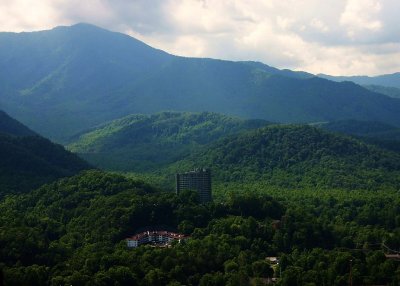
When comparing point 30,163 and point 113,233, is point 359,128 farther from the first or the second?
point 113,233

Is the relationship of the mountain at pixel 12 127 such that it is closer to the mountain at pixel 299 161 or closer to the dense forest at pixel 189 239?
the mountain at pixel 299 161

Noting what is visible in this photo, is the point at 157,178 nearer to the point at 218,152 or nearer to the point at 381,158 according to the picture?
the point at 218,152

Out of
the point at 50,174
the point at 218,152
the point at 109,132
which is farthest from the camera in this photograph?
the point at 109,132

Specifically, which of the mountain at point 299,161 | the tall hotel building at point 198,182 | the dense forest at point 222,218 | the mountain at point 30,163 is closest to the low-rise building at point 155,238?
the dense forest at point 222,218

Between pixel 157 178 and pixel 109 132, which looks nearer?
pixel 157 178

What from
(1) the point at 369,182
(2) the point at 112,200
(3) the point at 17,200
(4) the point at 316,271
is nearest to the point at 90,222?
(2) the point at 112,200

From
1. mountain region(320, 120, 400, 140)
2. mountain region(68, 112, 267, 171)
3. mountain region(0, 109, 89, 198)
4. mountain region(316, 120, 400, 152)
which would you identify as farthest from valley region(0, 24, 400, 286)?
mountain region(320, 120, 400, 140)
